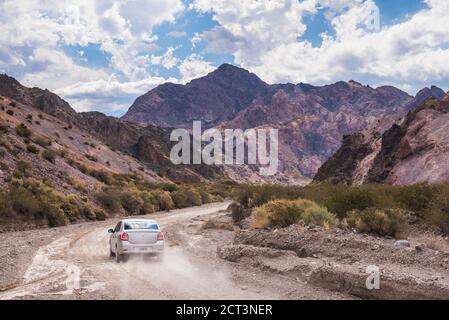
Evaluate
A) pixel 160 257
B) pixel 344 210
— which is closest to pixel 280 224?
pixel 344 210

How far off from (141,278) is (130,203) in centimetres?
3367

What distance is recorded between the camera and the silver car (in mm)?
16859

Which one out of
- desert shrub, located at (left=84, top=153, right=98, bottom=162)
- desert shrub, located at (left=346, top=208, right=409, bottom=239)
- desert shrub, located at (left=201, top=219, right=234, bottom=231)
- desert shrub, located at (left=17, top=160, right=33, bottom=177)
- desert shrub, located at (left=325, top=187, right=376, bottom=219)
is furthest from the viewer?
desert shrub, located at (left=84, top=153, right=98, bottom=162)

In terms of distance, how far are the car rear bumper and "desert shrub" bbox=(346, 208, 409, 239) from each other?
274 inches

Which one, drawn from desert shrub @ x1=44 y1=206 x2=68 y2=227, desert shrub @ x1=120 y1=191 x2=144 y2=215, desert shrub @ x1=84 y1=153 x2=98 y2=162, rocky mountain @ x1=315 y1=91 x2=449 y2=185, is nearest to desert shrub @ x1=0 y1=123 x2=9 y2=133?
desert shrub @ x1=120 y1=191 x2=144 y2=215

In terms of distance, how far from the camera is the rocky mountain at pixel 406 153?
42.5 metres

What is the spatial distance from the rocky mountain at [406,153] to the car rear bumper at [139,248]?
26.1 meters

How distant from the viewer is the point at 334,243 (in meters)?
14.6

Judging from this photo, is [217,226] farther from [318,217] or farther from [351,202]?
[318,217]

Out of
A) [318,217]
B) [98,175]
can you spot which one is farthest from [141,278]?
[98,175]

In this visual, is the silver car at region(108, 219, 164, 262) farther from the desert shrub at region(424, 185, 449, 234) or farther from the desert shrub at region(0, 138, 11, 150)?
the desert shrub at region(0, 138, 11, 150)

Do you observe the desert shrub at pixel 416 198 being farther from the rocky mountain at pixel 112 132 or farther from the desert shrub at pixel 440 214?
the rocky mountain at pixel 112 132

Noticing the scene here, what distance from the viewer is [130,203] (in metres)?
46.3
